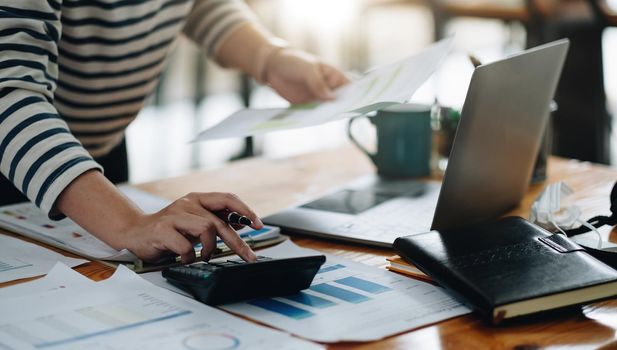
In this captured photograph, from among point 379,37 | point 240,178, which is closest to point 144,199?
point 240,178

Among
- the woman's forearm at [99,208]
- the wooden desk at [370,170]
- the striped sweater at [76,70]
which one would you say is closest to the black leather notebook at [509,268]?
the wooden desk at [370,170]

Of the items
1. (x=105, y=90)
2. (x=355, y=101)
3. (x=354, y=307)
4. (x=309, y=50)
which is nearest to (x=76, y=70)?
(x=105, y=90)

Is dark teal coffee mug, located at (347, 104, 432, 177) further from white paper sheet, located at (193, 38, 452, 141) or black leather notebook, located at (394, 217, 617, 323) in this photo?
black leather notebook, located at (394, 217, 617, 323)

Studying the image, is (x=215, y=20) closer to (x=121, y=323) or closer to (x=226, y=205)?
(x=226, y=205)

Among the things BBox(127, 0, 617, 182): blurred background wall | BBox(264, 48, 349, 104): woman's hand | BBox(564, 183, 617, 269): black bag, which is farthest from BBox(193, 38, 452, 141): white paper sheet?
BBox(127, 0, 617, 182): blurred background wall

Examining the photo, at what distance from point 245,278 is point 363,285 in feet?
0.45

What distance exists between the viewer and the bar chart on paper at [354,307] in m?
0.74

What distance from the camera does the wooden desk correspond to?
2.36 feet

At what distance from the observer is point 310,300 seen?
2.64 feet

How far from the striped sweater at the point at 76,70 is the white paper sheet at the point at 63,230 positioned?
51 millimetres

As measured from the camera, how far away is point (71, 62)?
1.24 meters

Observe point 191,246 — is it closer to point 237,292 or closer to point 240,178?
point 237,292

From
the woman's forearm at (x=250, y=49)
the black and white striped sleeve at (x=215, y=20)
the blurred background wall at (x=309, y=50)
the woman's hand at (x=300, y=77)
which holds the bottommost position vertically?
the blurred background wall at (x=309, y=50)

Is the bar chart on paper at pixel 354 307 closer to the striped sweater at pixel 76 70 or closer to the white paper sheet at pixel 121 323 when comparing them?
the white paper sheet at pixel 121 323
